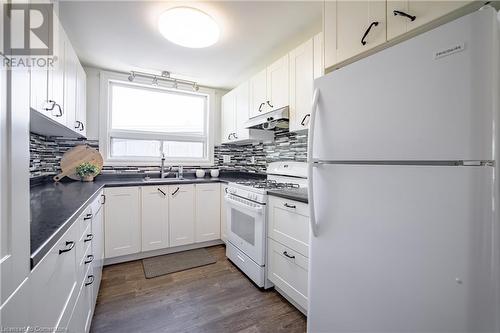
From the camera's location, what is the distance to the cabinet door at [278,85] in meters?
2.18

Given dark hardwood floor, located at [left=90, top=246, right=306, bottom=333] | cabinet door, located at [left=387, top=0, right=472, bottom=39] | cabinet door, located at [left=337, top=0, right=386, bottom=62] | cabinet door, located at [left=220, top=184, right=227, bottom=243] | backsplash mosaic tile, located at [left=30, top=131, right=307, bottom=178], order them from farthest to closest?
cabinet door, located at [left=220, top=184, right=227, bottom=243], backsplash mosaic tile, located at [left=30, top=131, right=307, bottom=178], dark hardwood floor, located at [left=90, top=246, right=306, bottom=333], cabinet door, located at [left=337, top=0, right=386, bottom=62], cabinet door, located at [left=387, top=0, right=472, bottom=39]

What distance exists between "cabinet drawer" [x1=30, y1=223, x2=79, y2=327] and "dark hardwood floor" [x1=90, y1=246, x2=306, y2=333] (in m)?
0.80

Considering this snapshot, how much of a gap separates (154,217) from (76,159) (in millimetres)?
1142

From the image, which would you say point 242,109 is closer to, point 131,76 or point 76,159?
point 131,76

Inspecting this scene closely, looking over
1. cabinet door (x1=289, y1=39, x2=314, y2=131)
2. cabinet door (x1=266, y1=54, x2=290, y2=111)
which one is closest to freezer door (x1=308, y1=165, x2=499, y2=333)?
cabinet door (x1=289, y1=39, x2=314, y2=131)

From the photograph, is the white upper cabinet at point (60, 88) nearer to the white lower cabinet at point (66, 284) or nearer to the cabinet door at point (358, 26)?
the white lower cabinet at point (66, 284)

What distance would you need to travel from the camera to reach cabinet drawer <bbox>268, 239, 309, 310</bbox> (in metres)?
1.65

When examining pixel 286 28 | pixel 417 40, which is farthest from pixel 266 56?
pixel 417 40

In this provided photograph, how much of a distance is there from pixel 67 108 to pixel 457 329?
2698 millimetres

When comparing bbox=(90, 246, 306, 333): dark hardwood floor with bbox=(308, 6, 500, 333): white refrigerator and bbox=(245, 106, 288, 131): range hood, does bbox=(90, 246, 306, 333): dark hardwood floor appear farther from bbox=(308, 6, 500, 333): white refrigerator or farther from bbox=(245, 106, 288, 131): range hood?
bbox=(245, 106, 288, 131): range hood

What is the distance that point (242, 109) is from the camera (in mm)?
2939

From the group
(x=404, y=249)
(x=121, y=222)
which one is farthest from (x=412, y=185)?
(x=121, y=222)

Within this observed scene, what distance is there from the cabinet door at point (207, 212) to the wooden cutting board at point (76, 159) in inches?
50.9

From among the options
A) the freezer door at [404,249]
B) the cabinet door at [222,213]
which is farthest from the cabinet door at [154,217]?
the freezer door at [404,249]
